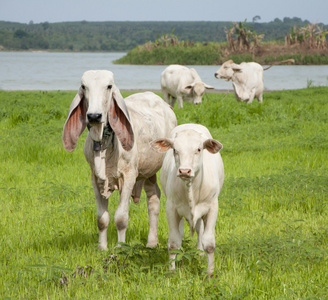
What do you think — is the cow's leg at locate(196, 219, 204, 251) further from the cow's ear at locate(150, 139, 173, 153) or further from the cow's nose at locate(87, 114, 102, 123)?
the cow's nose at locate(87, 114, 102, 123)

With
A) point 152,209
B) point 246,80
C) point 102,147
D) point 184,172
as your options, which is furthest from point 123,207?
point 246,80

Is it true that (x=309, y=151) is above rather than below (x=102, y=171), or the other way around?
below

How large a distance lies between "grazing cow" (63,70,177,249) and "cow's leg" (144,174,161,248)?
0.01m

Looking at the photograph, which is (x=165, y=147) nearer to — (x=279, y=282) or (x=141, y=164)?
(x=141, y=164)

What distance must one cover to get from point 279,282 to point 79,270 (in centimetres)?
152

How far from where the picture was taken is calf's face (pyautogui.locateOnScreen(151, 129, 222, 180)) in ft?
12.1

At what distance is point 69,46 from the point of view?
144 metres

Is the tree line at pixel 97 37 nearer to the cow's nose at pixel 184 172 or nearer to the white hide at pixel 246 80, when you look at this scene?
the white hide at pixel 246 80

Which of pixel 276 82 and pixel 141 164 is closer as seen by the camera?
pixel 141 164

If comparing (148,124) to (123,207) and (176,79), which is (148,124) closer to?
(123,207)

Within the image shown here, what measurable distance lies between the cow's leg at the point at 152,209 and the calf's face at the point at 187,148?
1415 millimetres

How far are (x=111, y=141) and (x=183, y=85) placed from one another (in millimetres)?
11352

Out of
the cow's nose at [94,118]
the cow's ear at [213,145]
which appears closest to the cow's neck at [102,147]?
the cow's nose at [94,118]

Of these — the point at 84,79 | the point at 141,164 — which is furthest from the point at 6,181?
the point at 84,79
